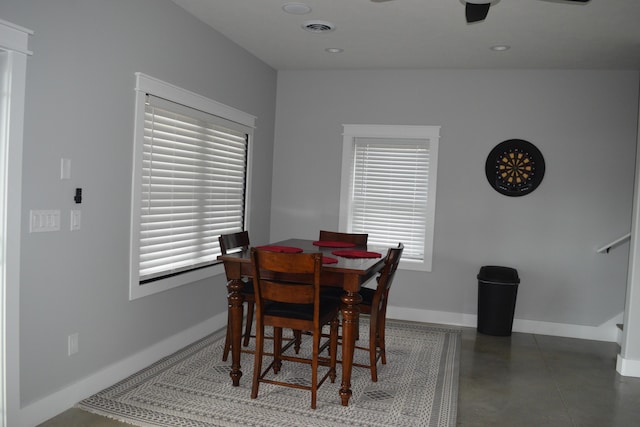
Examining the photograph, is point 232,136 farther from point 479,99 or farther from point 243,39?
point 479,99

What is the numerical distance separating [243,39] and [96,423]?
3.36m

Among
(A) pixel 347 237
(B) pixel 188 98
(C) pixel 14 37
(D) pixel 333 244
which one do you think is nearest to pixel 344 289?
(D) pixel 333 244

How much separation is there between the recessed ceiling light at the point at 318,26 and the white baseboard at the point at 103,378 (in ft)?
8.87

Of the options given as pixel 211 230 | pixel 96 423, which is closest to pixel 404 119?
pixel 211 230

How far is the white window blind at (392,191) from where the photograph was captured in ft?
18.5

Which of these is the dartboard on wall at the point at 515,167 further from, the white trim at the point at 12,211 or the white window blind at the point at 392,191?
the white trim at the point at 12,211

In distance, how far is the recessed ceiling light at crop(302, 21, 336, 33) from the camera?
413cm

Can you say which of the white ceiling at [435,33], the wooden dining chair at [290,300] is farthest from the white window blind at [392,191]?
the wooden dining chair at [290,300]

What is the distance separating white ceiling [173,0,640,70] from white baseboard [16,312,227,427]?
2597mm

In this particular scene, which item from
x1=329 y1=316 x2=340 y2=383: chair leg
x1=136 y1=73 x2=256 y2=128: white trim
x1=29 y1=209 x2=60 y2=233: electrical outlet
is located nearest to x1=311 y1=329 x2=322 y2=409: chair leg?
x1=329 y1=316 x2=340 y2=383: chair leg

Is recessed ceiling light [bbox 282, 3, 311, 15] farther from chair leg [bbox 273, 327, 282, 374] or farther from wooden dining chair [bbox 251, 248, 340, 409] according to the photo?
chair leg [bbox 273, 327, 282, 374]

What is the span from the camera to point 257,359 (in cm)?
323

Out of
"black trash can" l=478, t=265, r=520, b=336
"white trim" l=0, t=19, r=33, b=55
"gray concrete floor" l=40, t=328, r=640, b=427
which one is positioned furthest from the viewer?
"black trash can" l=478, t=265, r=520, b=336

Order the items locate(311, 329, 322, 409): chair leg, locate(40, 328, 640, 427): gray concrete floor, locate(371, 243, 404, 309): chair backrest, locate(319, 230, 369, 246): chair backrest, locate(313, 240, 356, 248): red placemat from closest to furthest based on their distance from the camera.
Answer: locate(311, 329, 322, 409): chair leg
locate(40, 328, 640, 427): gray concrete floor
locate(371, 243, 404, 309): chair backrest
locate(313, 240, 356, 248): red placemat
locate(319, 230, 369, 246): chair backrest
